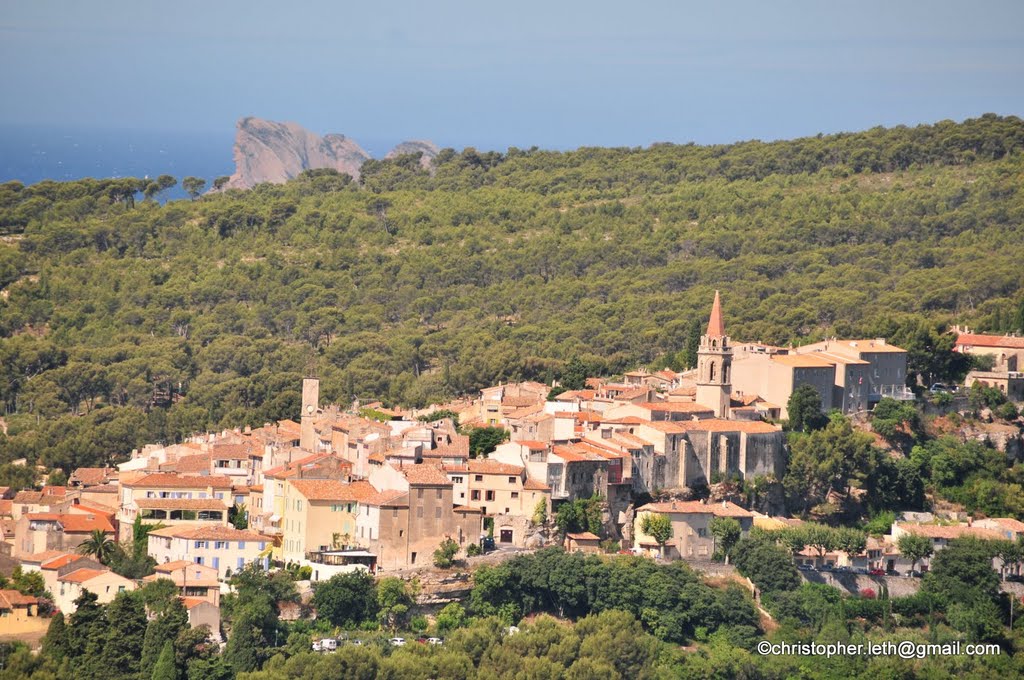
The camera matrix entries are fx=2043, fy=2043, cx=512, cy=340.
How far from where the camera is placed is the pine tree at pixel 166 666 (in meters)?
38.5

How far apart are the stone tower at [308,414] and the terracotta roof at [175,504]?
3514 millimetres

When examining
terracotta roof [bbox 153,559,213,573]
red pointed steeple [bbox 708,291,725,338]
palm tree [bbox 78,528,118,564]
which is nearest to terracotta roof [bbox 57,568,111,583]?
terracotta roof [bbox 153,559,213,573]

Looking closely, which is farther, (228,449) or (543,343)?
(543,343)

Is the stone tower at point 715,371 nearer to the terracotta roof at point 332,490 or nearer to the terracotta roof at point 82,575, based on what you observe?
the terracotta roof at point 332,490

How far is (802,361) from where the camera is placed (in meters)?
53.9

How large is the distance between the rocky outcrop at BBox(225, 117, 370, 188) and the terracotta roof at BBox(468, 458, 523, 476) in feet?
249

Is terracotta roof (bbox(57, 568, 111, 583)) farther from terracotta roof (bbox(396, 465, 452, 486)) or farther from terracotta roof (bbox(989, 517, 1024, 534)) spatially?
terracotta roof (bbox(989, 517, 1024, 534))

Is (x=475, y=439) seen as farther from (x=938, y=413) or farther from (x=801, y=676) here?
(x=938, y=413)

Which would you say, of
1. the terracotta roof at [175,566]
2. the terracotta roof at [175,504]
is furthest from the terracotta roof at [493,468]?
the terracotta roof at [175,566]

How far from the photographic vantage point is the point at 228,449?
48.5 m

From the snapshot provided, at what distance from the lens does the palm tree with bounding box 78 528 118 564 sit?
4331 cm

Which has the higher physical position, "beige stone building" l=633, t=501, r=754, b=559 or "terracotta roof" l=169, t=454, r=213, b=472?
"terracotta roof" l=169, t=454, r=213, b=472

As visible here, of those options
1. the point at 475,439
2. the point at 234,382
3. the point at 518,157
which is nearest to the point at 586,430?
the point at 475,439

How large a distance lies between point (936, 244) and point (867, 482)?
28696 mm
